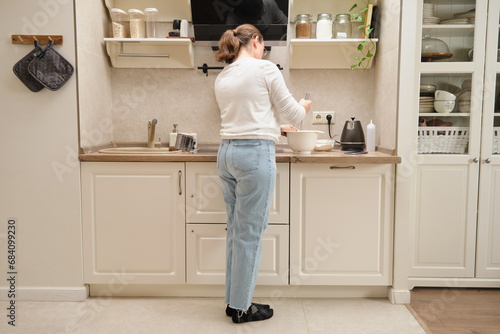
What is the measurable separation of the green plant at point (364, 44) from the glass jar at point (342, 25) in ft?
0.14

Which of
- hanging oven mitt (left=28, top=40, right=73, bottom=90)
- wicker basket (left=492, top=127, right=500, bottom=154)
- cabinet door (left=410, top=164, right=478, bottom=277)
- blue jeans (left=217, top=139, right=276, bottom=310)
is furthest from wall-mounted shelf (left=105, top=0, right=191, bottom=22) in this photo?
wicker basket (left=492, top=127, right=500, bottom=154)

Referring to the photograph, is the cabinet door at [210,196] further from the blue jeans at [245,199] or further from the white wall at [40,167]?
the white wall at [40,167]

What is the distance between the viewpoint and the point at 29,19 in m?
2.20

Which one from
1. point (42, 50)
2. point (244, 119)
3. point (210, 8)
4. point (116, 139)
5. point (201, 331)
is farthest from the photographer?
point (116, 139)

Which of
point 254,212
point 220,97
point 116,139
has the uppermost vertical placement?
point 220,97

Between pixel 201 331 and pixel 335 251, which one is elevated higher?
pixel 335 251

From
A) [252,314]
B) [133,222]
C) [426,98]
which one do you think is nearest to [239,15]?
[426,98]

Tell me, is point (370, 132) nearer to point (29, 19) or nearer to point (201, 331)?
point (201, 331)

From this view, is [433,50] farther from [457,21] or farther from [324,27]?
[324,27]

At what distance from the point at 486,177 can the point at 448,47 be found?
2.64ft

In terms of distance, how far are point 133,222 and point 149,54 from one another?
1.09 m

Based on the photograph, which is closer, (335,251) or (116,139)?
(335,251)

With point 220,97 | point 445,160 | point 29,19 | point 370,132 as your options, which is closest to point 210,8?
point 220,97

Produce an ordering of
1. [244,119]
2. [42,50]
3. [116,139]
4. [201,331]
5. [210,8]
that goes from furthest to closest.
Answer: [116,139]
[210,8]
[42,50]
[201,331]
[244,119]
